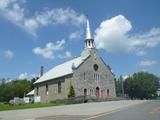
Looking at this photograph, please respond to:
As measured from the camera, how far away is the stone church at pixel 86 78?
185 feet

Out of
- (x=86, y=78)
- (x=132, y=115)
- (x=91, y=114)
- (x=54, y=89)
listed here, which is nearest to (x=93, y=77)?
(x=86, y=78)

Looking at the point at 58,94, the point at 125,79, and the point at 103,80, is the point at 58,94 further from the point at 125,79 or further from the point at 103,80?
the point at 125,79

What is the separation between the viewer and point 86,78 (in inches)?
2281

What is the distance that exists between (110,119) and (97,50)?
150 ft

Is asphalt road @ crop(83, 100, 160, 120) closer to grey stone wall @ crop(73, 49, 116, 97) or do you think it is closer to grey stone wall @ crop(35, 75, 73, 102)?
grey stone wall @ crop(73, 49, 116, 97)

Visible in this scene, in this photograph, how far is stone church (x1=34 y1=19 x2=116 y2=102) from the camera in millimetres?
56438

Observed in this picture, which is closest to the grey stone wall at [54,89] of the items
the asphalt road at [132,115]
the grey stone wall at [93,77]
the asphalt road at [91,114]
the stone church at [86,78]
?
the stone church at [86,78]

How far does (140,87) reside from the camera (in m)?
98.4

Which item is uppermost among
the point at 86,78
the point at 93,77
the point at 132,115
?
the point at 93,77

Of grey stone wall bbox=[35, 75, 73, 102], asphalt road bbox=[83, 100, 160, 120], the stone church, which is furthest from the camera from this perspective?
grey stone wall bbox=[35, 75, 73, 102]

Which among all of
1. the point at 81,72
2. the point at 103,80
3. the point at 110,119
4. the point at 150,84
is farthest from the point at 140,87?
the point at 110,119

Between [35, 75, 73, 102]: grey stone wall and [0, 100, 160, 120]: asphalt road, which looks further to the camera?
[35, 75, 73, 102]: grey stone wall

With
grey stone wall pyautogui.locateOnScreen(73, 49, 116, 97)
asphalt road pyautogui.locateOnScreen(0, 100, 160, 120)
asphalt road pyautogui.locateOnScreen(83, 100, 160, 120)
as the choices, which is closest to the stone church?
grey stone wall pyautogui.locateOnScreen(73, 49, 116, 97)

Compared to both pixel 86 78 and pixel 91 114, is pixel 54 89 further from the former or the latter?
pixel 91 114
